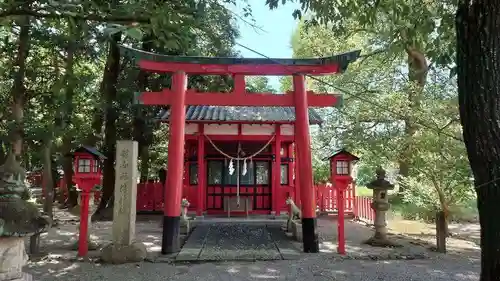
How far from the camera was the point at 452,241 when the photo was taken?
10289mm

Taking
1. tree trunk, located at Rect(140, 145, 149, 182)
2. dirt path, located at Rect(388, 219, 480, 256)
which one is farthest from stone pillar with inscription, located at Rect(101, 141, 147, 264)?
tree trunk, located at Rect(140, 145, 149, 182)

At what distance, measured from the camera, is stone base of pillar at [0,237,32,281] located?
4.09 meters

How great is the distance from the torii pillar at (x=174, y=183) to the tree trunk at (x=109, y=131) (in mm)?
6562

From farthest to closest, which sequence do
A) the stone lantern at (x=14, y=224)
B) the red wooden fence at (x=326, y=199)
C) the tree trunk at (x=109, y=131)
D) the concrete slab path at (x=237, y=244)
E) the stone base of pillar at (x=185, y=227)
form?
the red wooden fence at (x=326, y=199) < the tree trunk at (x=109, y=131) < the stone base of pillar at (x=185, y=227) < the concrete slab path at (x=237, y=244) < the stone lantern at (x=14, y=224)

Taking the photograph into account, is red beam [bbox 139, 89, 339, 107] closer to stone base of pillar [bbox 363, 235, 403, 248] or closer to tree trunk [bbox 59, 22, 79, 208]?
tree trunk [bbox 59, 22, 79, 208]

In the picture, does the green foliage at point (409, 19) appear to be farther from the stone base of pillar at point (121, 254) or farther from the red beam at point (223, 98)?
the stone base of pillar at point (121, 254)

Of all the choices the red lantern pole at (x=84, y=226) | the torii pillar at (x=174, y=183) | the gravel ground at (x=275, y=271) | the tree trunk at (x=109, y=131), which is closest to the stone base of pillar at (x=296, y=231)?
the gravel ground at (x=275, y=271)

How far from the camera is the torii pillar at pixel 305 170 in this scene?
26.9ft

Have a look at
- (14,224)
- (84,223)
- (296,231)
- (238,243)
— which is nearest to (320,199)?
(296,231)

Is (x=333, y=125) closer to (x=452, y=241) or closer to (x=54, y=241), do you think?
(x=452, y=241)

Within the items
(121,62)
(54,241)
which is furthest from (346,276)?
(121,62)

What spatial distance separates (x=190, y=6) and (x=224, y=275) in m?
4.09

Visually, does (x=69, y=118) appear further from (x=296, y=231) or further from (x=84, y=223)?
(x=296, y=231)

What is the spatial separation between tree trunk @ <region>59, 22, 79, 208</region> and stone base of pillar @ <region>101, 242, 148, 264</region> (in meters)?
2.97
